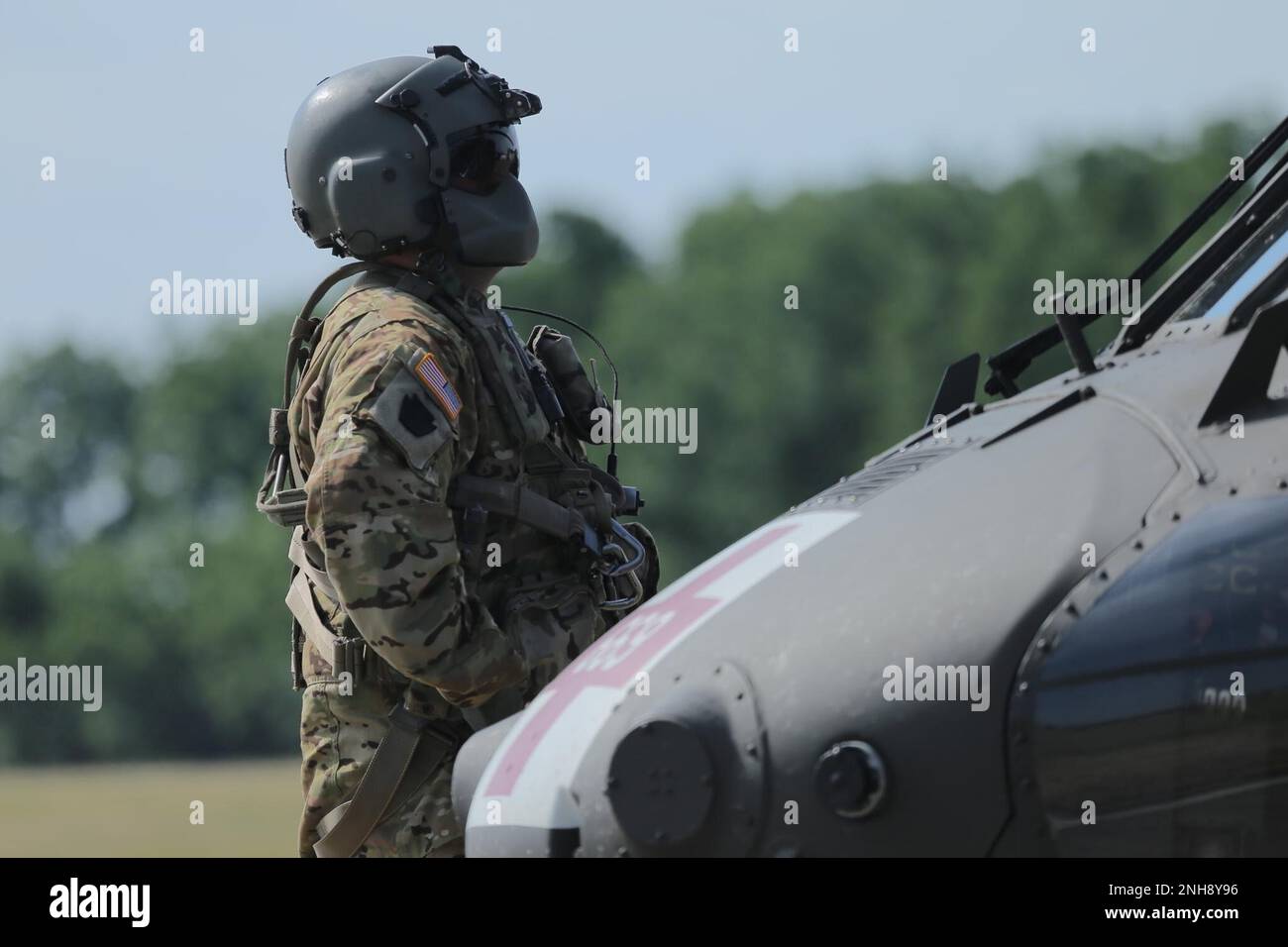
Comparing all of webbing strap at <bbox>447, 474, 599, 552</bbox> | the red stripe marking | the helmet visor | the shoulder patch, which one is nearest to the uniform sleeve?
the shoulder patch

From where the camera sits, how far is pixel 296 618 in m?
4.63

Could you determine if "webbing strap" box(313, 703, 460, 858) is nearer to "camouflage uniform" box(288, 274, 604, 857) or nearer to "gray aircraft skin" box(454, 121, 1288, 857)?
"camouflage uniform" box(288, 274, 604, 857)

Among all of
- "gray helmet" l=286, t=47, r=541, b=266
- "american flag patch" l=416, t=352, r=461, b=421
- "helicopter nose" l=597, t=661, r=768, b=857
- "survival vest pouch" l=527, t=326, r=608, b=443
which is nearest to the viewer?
"helicopter nose" l=597, t=661, r=768, b=857

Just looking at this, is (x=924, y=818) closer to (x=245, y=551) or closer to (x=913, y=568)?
(x=913, y=568)

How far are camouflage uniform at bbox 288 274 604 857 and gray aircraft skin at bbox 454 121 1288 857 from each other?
97cm

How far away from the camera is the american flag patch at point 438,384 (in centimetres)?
418

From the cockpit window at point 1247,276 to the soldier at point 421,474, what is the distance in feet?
5.15

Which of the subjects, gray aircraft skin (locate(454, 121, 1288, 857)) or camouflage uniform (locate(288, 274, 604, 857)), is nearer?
gray aircraft skin (locate(454, 121, 1288, 857))

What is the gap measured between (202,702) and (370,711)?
3950 centimetres

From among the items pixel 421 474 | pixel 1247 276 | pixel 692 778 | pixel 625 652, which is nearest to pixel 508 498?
pixel 421 474

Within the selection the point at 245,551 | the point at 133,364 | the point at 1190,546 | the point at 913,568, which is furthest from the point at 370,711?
the point at 133,364

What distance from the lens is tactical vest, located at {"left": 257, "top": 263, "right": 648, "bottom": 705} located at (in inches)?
173

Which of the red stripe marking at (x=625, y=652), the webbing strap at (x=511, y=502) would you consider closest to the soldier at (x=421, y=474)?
the webbing strap at (x=511, y=502)
